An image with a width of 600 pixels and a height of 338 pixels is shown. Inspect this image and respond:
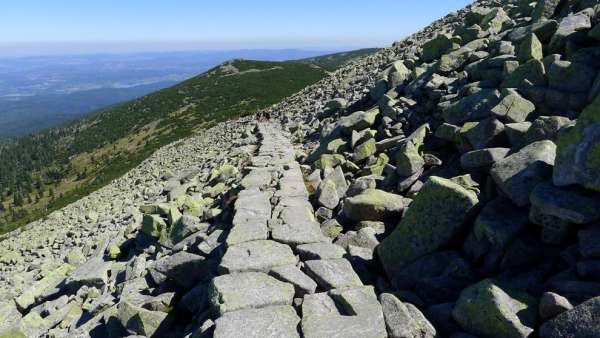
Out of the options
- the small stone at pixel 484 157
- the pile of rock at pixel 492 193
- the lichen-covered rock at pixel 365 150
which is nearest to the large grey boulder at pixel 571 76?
the pile of rock at pixel 492 193

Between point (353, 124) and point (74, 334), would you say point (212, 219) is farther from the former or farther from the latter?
point (353, 124)

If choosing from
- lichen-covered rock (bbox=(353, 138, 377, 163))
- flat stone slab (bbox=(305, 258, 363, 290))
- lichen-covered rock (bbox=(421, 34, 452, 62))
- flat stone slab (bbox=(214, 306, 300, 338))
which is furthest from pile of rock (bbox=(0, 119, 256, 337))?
lichen-covered rock (bbox=(421, 34, 452, 62))

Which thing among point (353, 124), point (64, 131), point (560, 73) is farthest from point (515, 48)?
point (64, 131)

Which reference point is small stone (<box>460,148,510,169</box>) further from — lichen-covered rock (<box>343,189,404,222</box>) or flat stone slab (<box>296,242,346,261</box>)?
flat stone slab (<box>296,242,346,261</box>)

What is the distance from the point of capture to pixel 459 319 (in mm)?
6523

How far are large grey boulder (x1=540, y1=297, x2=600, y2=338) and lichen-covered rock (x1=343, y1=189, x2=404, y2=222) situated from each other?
5.41m

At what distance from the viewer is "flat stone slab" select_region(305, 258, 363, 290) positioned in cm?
824

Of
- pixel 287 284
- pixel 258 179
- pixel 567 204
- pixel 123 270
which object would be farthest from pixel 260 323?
pixel 258 179

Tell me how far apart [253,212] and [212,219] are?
2768 mm

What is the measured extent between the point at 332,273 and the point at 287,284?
97 cm

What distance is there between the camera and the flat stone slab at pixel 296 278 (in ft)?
26.6

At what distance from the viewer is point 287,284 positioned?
812 centimetres

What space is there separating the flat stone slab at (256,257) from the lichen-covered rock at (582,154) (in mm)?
5453

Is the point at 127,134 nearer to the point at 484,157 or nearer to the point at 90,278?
the point at 90,278
